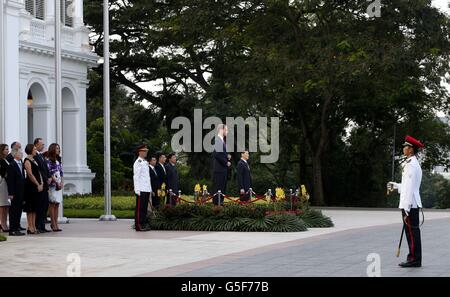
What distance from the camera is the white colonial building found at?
31.8 meters

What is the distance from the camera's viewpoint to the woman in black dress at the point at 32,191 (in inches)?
840

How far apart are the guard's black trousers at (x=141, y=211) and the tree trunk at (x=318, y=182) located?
19.1 m

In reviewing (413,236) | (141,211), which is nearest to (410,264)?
(413,236)

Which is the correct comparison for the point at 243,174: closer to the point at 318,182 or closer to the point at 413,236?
the point at 413,236

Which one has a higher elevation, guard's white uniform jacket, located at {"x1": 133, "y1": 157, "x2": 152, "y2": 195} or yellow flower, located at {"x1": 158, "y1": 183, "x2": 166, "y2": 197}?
guard's white uniform jacket, located at {"x1": 133, "y1": 157, "x2": 152, "y2": 195}

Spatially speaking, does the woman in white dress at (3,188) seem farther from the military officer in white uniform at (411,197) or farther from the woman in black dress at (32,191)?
the military officer in white uniform at (411,197)

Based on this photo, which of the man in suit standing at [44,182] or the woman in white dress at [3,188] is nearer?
the woman in white dress at [3,188]

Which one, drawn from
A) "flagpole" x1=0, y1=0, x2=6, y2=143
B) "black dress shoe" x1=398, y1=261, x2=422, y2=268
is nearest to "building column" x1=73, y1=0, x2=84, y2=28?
"flagpole" x1=0, y1=0, x2=6, y2=143

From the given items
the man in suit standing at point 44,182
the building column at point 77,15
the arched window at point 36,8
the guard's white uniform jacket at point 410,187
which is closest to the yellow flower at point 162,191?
the man in suit standing at point 44,182

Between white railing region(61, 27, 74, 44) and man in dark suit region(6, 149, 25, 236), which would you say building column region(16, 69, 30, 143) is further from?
man in dark suit region(6, 149, 25, 236)

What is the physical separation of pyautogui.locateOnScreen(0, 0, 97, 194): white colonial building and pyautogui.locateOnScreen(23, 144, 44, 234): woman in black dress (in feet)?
32.1

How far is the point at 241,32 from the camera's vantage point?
39.8 meters

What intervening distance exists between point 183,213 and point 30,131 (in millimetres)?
17658
